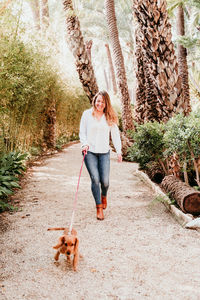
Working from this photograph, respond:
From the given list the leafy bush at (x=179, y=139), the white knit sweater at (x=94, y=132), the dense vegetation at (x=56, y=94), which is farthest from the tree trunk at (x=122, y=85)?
the white knit sweater at (x=94, y=132)

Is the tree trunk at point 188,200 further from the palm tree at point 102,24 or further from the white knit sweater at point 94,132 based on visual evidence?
the palm tree at point 102,24

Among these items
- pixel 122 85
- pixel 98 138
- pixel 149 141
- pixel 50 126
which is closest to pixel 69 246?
pixel 98 138

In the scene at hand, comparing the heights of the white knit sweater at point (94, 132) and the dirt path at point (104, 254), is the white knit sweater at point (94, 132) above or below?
above

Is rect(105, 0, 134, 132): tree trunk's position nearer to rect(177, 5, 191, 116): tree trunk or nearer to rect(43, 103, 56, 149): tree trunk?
rect(177, 5, 191, 116): tree trunk

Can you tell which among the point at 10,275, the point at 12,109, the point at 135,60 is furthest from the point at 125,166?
the point at 10,275

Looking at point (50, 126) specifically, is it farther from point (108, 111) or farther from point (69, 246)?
point (69, 246)

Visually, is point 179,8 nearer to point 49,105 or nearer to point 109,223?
point 49,105

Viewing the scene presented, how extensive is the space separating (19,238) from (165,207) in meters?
2.26

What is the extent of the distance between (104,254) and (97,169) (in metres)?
1.22

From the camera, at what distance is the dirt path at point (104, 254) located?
87.4 inches

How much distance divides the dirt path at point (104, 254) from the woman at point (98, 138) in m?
0.55

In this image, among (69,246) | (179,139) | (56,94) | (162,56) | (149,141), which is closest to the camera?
(69,246)

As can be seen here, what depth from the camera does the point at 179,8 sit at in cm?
1259

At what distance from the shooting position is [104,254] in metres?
2.86
